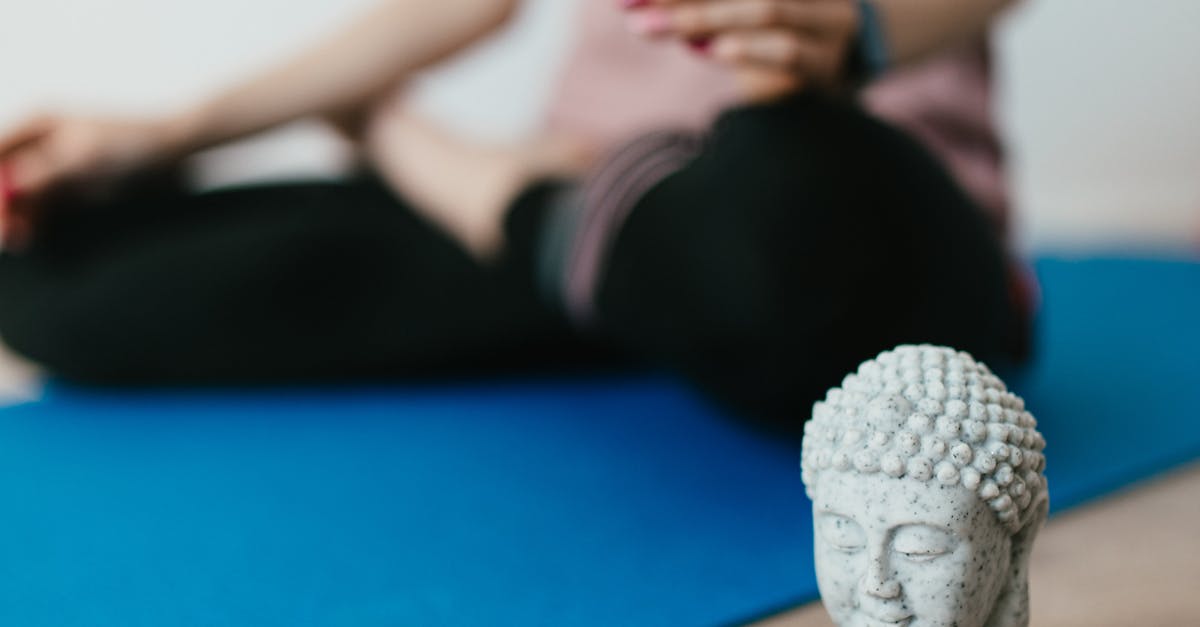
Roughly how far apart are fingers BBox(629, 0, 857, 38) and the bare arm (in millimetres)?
544

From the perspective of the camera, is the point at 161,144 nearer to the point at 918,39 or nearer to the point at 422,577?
the point at 422,577

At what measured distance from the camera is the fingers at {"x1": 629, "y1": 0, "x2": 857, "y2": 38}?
748mm

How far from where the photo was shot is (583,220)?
3.58 ft

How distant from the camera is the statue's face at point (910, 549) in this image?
494mm

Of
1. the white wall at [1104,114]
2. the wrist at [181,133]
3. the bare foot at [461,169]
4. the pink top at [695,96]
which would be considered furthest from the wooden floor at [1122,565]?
the white wall at [1104,114]

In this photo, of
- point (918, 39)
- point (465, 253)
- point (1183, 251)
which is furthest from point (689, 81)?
point (1183, 251)

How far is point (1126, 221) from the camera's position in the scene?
3.01 meters

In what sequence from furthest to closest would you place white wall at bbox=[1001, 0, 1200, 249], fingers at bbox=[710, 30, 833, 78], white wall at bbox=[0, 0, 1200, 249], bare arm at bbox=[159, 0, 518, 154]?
white wall at bbox=[1001, 0, 1200, 249], white wall at bbox=[0, 0, 1200, 249], bare arm at bbox=[159, 0, 518, 154], fingers at bbox=[710, 30, 833, 78]

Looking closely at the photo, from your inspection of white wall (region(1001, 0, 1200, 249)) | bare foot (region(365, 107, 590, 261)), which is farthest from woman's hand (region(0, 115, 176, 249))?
white wall (region(1001, 0, 1200, 249))

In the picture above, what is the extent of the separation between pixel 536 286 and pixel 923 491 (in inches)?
33.2

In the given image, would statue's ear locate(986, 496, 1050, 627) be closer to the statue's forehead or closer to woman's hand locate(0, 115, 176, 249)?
the statue's forehead

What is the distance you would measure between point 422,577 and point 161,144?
2.79 feet

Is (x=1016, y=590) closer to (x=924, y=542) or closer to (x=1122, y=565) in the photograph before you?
(x=924, y=542)

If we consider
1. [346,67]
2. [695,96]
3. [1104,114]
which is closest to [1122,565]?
[695,96]
